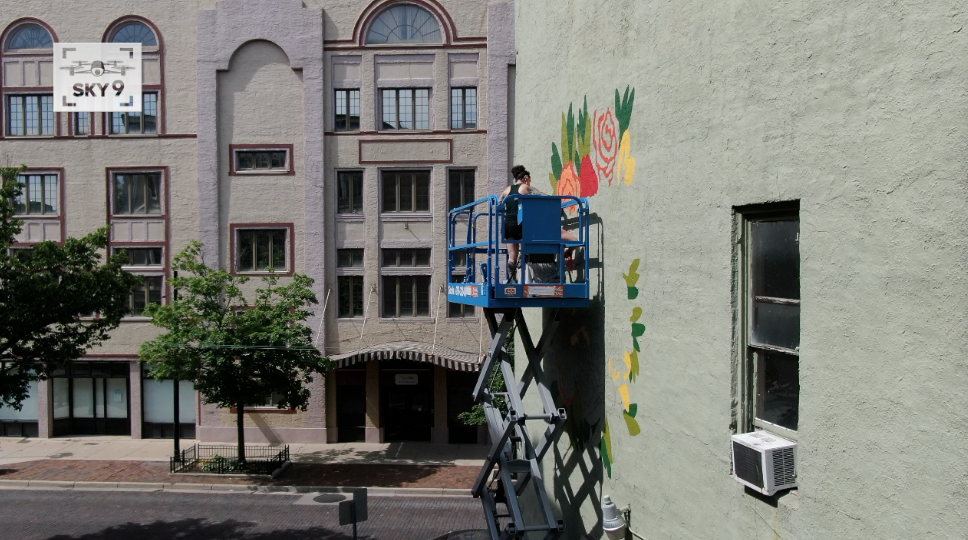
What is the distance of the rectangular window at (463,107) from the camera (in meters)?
27.7

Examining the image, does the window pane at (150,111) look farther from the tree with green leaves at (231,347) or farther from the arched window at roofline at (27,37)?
the tree with green leaves at (231,347)

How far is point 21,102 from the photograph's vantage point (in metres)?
28.6

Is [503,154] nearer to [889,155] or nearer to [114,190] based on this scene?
[114,190]

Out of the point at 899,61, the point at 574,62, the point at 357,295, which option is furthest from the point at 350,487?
the point at 899,61

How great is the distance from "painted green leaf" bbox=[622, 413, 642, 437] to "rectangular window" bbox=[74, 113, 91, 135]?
26.4 metres

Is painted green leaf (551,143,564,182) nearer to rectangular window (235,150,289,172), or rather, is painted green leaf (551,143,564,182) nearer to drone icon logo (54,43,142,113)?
rectangular window (235,150,289,172)

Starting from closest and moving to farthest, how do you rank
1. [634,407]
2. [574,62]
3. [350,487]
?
[634,407]
[574,62]
[350,487]

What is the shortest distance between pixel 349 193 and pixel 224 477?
33.6 ft

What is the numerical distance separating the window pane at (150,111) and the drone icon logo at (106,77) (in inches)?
8.3

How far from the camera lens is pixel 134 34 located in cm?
2834

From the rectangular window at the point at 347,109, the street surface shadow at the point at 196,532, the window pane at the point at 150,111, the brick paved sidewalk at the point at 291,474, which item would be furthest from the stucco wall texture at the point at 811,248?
the window pane at the point at 150,111

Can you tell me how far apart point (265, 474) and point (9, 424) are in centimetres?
1218

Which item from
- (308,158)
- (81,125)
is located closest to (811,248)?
(308,158)

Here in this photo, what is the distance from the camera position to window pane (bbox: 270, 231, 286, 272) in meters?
28.0
